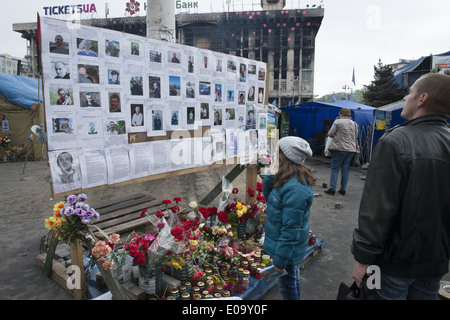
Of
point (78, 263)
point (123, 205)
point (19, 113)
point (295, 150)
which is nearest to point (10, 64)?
point (19, 113)

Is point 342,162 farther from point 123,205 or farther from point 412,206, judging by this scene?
point 412,206

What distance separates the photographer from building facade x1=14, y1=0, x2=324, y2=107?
44.2 metres

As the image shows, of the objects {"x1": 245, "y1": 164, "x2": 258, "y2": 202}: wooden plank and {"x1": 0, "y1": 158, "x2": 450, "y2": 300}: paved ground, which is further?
{"x1": 245, "y1": 164, "x2": 258, "y2": 202}: wooden plank

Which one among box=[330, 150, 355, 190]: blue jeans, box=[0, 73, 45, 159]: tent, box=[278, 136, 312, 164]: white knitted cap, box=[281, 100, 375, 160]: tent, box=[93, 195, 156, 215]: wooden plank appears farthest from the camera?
box=[0, 73, 45, 159]: tent

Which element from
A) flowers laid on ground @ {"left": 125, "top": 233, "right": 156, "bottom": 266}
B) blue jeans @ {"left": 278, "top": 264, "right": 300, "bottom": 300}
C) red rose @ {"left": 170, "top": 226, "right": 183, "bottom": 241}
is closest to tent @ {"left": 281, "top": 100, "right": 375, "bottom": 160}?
blue jeans @ {"left": 278, "top": 264, "right": 300, "bottom": 300}

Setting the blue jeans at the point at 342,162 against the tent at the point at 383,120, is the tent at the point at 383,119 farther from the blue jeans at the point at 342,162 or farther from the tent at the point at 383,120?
the blue jeans at the point at 342,162

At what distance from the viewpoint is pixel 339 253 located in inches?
161

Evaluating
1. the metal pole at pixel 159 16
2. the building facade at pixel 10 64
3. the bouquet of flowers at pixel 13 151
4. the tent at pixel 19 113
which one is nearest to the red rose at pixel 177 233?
the metal pole at pixel 159 16

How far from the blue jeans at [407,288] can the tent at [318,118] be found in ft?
35.9

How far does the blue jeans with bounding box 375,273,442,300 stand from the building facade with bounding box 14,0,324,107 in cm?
4502

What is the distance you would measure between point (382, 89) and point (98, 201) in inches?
1016

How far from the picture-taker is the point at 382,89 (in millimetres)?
25188

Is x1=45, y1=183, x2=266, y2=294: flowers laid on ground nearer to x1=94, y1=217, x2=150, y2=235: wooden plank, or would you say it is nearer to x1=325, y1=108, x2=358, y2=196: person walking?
x1=94, y1=217, x2=150, y2=235: wooden plank
